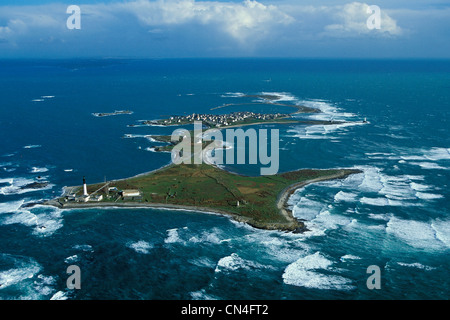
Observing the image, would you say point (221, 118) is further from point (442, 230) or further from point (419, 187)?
point (442, 230)

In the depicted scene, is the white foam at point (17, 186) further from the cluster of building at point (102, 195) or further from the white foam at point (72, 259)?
the white foam at point (72, 259)

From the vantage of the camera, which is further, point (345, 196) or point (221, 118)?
point (221, 118)

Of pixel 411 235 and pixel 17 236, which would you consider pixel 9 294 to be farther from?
pixel 411 235

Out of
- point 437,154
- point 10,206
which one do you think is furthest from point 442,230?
point 10,206

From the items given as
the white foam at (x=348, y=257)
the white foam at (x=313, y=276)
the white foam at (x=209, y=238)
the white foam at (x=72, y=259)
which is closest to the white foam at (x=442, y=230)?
the white foam at (x=348, y=257)
